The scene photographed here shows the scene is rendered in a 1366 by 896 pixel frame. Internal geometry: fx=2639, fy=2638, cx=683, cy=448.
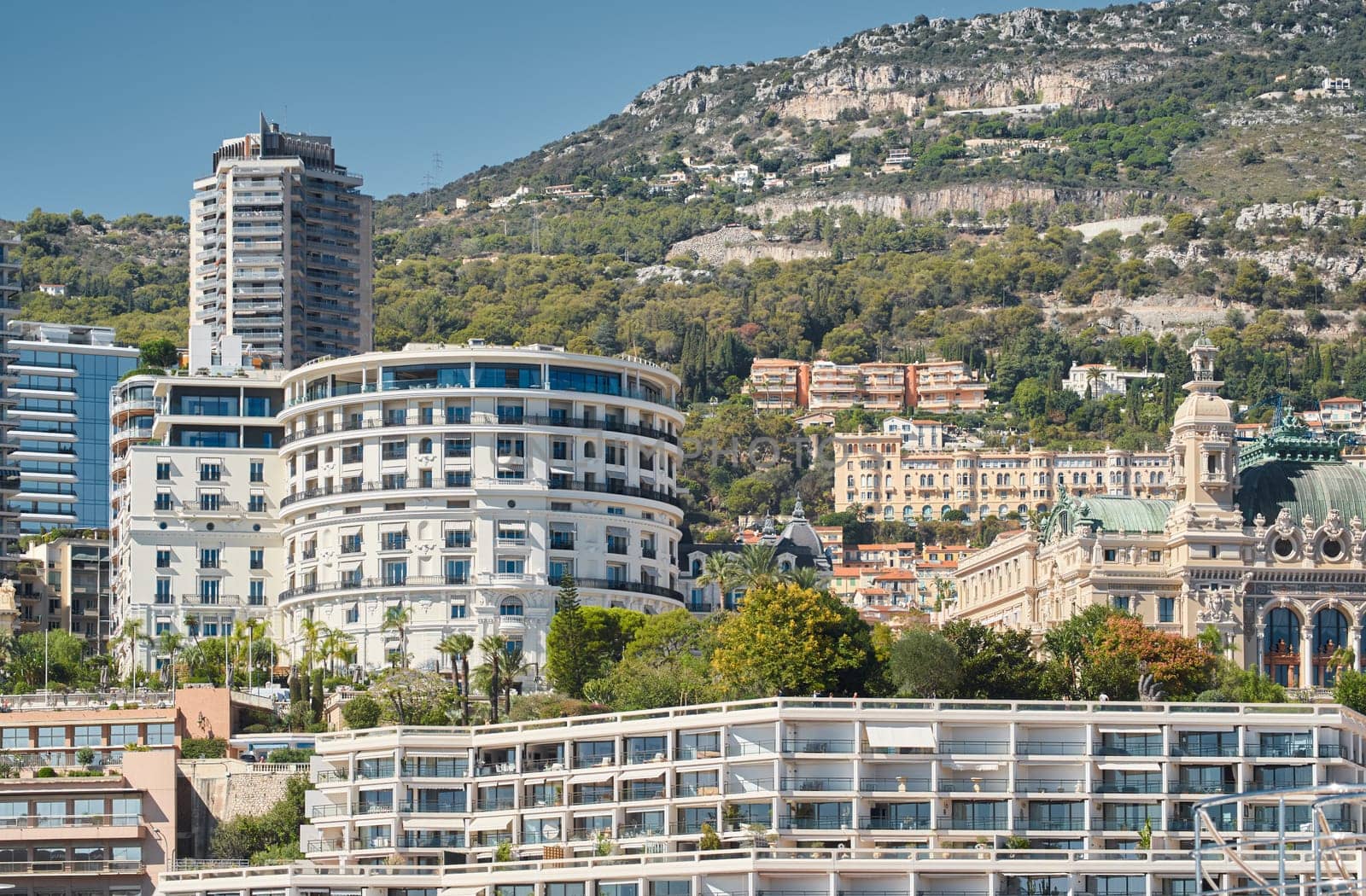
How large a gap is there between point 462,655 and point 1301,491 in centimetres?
6624

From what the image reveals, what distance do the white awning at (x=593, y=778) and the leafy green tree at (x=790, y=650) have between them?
10.1 m

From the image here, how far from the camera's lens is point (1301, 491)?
185500 mm

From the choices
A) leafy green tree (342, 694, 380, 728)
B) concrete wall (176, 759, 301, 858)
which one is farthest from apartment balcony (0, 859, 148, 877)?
leafy green tree (342, 694, 380, 728)

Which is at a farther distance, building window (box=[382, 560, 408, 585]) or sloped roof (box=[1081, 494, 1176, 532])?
sloped roof (box=[1081, 494, 1176, 532])

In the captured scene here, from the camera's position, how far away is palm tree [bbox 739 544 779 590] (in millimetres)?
163250

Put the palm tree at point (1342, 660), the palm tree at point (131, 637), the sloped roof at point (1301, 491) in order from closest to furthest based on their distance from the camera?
the palm tree at point (131, 637) < the palm tree at point (1342, 660) < the sloped roof at point (1301, 491)

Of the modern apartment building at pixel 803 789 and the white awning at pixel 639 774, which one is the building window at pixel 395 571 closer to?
the modern apartment building at pixel 803 789

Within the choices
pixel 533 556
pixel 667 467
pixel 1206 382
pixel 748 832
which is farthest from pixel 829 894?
pixel 1206 382

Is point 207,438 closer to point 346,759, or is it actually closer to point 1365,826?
point 346,759

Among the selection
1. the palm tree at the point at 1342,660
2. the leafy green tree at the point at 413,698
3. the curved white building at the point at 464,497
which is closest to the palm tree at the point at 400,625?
the curved white building at the point at 464,497

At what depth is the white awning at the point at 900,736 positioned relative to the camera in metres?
120

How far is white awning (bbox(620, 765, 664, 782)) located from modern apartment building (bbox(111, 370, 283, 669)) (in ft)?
190

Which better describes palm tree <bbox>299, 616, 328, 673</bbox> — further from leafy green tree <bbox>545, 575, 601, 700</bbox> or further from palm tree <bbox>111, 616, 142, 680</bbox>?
leafy green tree <bbox>545, 575, 601, 700</bbox>

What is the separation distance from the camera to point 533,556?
168500 millimetres
